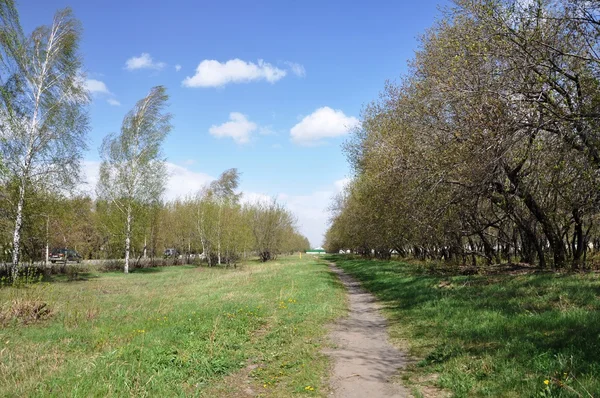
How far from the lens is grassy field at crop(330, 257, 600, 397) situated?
5289 mm

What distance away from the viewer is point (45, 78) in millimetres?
24484

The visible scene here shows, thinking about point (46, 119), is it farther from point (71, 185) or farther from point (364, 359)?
point (364, 359)

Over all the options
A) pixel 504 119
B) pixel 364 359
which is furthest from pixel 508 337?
pixel 504 119

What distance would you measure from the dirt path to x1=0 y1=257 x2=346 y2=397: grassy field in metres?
0.36

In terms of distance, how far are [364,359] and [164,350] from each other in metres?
3.80

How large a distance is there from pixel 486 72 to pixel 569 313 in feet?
22.4

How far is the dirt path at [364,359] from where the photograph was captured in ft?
19.1

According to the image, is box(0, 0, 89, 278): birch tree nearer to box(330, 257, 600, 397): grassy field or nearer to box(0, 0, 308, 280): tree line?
box(0, 0, 308, 280): tree line

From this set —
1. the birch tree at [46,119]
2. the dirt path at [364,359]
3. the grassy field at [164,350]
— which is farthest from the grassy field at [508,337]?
the birch tree at [46,119]

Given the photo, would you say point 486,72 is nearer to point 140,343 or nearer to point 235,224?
point 140,343

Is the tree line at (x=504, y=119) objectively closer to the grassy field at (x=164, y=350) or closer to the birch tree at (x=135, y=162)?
the grassy field at (x=164, y=350)

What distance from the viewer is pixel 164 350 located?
7.35 metres

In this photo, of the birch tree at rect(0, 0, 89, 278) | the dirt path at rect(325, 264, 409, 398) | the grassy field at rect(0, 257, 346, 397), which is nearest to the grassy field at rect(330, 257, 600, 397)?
the dirt path at rect(325, 264, 409, 398)

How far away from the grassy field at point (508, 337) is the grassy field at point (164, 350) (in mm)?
2025
